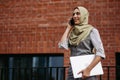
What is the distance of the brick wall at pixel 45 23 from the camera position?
7906 mm

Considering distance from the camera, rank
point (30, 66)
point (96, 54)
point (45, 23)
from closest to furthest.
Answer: point (96, 54)
point (45, 23)
point (30, 66)

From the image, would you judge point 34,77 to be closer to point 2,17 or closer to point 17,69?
point 17,69

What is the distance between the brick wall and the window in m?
0.25

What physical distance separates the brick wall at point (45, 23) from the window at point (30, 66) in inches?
9.8

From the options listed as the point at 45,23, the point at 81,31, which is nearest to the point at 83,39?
the point at 81,31

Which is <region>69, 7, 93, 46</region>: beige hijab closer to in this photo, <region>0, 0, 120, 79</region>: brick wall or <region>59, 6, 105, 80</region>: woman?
<region>59, 6, 105, 80</region>: woman

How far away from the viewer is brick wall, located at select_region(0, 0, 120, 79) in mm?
7906

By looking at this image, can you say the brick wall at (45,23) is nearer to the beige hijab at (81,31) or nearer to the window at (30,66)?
the window at (30,66)

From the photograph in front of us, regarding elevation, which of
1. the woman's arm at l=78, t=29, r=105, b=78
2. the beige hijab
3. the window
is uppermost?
the beige hijab

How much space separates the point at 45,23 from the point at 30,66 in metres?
1.02

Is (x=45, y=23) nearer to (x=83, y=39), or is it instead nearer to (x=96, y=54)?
(x=83, y=39)

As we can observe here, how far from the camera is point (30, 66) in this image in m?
8.57

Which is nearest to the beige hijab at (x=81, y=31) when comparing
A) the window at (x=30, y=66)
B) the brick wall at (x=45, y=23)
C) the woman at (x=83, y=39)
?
the woman at (x=83, y=39)

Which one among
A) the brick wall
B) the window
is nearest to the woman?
the brick wall
